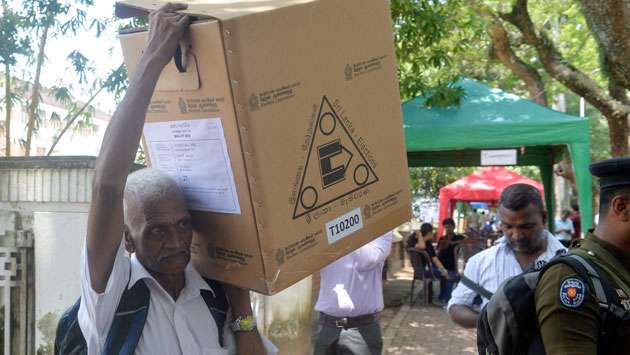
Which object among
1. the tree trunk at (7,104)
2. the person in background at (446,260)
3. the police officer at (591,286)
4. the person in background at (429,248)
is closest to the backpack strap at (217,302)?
the police officer at (591,286)

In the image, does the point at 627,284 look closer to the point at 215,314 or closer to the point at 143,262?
the point at 215,314

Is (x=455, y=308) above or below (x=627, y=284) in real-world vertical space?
below

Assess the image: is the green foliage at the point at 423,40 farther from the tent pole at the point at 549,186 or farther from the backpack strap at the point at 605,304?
the backpack strap at the point at 605,304

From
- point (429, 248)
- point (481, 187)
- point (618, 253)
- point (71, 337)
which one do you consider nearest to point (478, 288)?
point (618, 253)

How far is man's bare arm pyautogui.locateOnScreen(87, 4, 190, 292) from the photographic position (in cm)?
169

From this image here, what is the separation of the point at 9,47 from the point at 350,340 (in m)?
3.43

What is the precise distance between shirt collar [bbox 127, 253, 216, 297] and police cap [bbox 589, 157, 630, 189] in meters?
1.17

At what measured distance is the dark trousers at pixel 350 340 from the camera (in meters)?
4.39

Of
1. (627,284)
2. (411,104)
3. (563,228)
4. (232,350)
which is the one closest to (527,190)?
(627,284)

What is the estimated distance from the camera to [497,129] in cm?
625

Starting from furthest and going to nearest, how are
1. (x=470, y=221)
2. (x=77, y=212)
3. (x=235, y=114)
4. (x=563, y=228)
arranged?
1. (x=470, y=221)
2. (x=563, y=228)
3. (x=77, y=212)
4. (x=235, y=114)

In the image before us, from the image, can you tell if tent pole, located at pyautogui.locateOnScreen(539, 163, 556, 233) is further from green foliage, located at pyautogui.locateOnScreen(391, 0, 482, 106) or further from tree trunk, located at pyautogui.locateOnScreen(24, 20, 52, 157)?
tree trunk, located at pyautogui.locateOnScreen(24, 20, 52, 157)

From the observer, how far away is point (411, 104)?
264 inches

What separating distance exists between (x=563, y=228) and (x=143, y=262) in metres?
13.1
